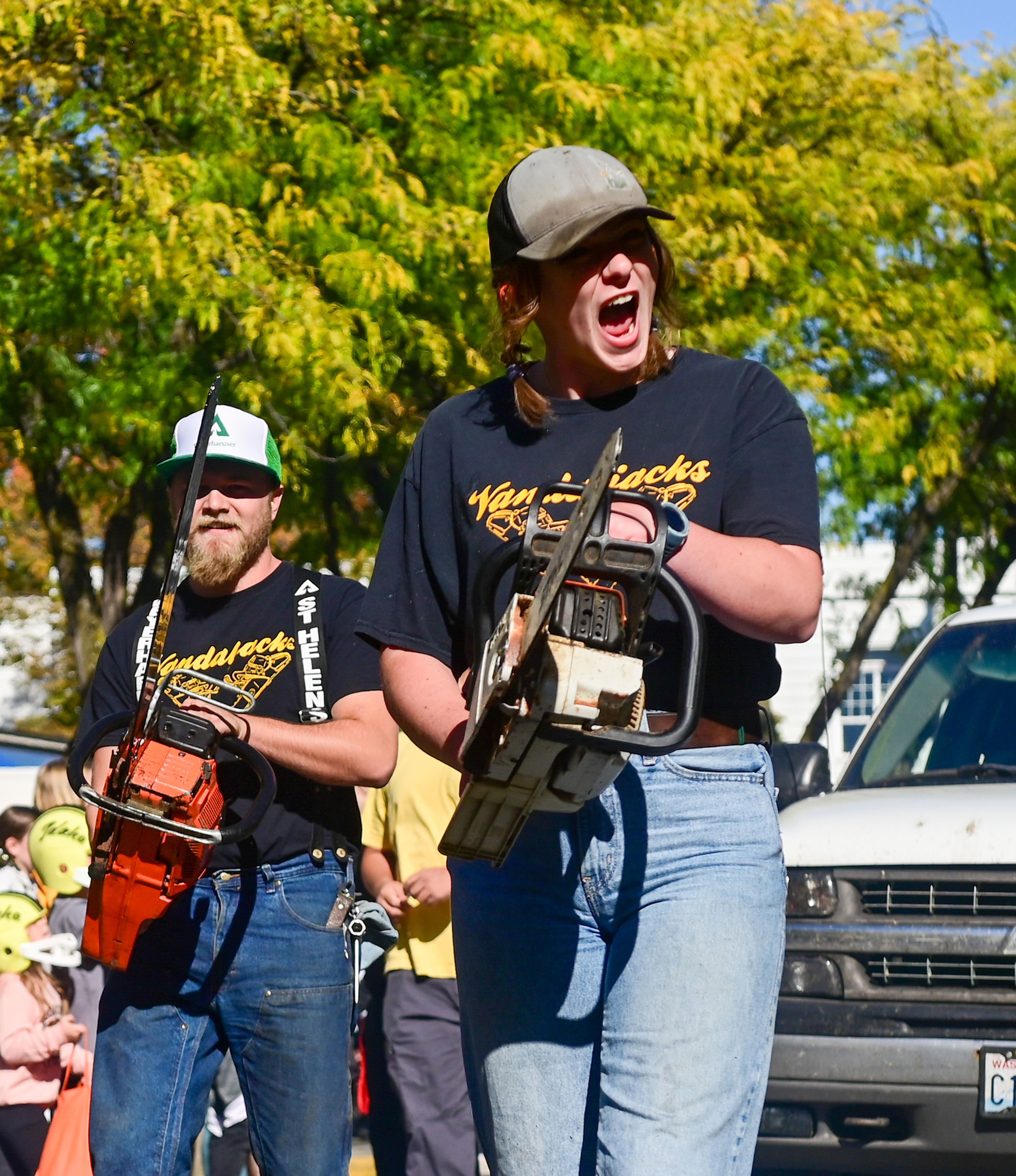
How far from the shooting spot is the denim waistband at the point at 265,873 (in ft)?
12.1

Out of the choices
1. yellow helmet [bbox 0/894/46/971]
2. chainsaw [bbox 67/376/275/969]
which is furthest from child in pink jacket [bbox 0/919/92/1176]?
chainsaw [bbox 67/376/275/969]

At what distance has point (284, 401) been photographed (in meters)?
9.52

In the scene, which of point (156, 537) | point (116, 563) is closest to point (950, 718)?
point (156, 537)

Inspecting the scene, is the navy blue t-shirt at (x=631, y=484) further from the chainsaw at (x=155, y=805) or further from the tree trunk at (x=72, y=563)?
the tree trunk at (x=72, y=563)

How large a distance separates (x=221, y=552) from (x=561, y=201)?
1691mm

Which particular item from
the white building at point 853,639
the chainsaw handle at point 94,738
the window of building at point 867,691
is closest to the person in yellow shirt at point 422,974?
the white building at point 853,639

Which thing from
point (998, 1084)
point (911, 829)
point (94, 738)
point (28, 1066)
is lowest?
point (28, 1066)

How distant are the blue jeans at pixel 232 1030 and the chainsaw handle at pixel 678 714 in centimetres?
173

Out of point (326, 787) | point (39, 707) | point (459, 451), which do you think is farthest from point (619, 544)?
point (39, 707)

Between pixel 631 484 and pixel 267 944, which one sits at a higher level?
pixel 631 484

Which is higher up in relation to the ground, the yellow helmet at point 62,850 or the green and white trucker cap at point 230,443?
the green and white trucker cap at point 230,443

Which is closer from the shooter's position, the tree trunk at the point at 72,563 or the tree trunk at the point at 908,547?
the tree trunk at the point at 72,563

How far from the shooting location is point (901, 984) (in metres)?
5.29

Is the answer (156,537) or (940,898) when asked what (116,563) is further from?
(940,898)
